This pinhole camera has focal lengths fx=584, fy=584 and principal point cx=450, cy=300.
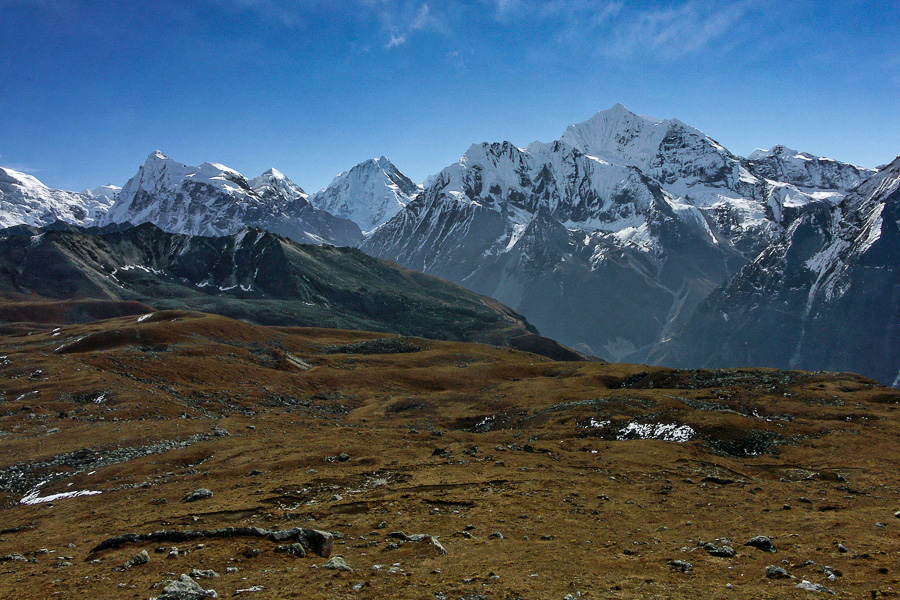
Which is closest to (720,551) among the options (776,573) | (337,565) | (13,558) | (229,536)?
(776,573)

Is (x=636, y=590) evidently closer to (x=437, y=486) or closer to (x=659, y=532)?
(x=659, y=532)

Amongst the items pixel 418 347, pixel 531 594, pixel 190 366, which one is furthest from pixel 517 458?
pixel 418 347

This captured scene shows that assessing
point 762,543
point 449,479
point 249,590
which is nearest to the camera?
point 249,590

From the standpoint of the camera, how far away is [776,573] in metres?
19.4

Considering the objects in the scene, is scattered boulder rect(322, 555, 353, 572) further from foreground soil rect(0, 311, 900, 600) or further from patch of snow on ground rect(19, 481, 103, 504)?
patch of snow on ground rect(19, 481, 103, 504)

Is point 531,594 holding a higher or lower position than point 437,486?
higher

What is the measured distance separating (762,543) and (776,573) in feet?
12.3

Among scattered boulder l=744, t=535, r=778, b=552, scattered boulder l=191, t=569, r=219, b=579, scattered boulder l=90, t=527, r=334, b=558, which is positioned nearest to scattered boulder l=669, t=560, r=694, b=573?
scattered boulder l=744, t=535, r=778, b=552

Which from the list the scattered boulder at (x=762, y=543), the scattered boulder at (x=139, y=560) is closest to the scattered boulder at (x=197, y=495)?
the scattered boulder at (x=139, y=560)

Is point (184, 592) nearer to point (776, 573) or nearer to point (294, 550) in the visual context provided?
point (294, 550)

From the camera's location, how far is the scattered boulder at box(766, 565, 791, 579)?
19.3m

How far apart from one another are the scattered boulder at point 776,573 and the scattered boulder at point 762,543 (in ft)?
10.4

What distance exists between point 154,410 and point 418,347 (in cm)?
7354

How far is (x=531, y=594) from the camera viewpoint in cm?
1752
